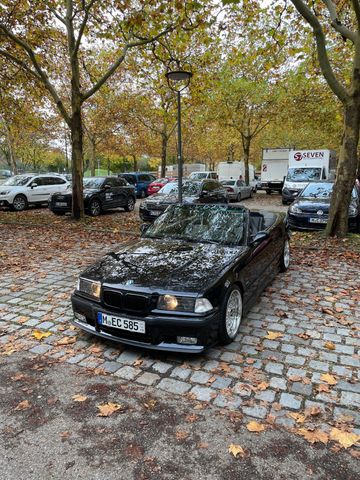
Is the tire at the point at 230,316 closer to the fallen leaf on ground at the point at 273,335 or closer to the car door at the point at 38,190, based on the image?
the fallen leaf on ground at the point at 273,335

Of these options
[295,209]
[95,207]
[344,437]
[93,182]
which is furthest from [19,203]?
[344,437]

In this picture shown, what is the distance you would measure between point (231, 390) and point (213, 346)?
2.38ft

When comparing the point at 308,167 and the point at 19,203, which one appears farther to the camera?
the point at 308,167

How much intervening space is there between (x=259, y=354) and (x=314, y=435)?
1269 mm

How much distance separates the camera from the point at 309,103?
21688mm

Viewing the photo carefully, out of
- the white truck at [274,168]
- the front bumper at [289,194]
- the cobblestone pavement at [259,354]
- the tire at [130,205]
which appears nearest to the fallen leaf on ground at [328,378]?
the cobblestone pavement at [259,354]

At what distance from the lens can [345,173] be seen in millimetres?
9375

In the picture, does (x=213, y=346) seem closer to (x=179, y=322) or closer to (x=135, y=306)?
(x=179, y=322)

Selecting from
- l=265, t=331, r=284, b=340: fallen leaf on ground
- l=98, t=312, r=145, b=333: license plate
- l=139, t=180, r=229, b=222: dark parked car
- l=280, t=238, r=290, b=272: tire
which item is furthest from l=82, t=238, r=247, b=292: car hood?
l=139, t=180, r=229, b=222: dark parked car

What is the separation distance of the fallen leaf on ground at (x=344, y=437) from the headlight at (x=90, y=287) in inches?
98.8

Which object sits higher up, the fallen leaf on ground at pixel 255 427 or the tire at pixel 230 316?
the tire at pixel 230 316

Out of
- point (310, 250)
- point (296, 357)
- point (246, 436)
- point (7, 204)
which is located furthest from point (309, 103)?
point (246, 436)

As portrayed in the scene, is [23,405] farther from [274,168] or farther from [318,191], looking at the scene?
[274,168]

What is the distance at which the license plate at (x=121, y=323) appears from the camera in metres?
3.72
